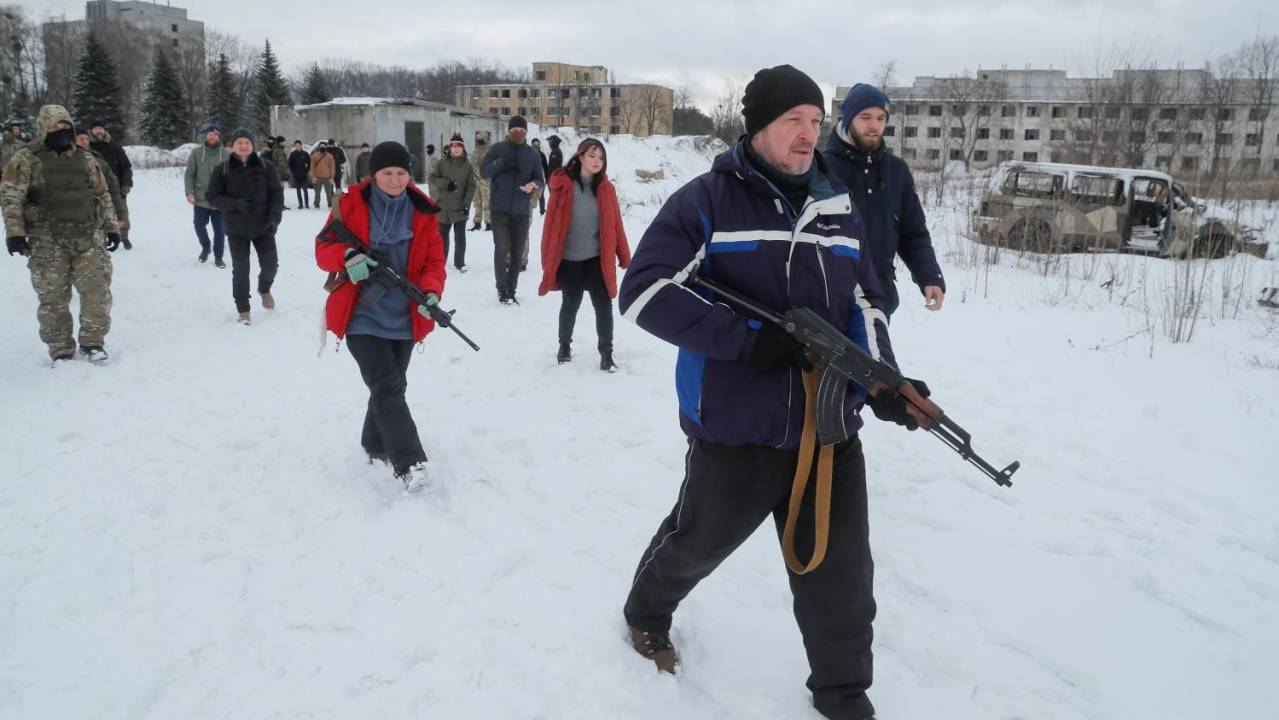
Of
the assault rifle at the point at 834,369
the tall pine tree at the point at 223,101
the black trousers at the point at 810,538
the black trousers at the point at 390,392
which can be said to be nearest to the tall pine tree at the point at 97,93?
the tall pine tree at the point at 223,101

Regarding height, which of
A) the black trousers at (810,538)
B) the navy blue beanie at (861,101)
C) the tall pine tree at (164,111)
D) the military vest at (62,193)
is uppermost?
the tall pine tree at (164,111)

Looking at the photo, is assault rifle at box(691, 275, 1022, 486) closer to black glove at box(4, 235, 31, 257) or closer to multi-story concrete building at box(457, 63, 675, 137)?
black glove at box(4, 235, 31, 257)

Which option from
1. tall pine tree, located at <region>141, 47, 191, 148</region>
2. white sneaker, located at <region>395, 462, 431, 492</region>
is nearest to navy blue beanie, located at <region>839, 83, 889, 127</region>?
white sneaker, located at <region>395, 462, 431, 492</region>

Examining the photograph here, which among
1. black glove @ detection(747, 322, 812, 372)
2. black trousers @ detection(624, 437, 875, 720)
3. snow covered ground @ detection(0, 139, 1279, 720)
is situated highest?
black glove @ detection(747, 322, 812, 372)

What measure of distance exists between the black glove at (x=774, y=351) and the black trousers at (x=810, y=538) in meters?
0.29

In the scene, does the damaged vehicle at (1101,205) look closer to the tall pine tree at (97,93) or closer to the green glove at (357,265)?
the green glove at (357,265)

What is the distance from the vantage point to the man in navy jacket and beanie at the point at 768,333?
7.06 feet

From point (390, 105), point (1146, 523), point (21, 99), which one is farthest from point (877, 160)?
point (21, 99)

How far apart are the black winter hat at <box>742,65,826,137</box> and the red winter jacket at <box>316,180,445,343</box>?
225cm

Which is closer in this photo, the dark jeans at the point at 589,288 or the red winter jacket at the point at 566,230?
the red winter jacket at the point at 566,230

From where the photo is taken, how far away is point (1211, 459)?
444 cm

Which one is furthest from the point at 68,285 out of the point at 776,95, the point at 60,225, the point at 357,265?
the point at 776,95

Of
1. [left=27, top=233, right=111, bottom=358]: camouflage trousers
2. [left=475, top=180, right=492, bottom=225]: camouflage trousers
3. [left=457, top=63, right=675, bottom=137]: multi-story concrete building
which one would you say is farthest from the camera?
[left=457, top=63, right=675, bottom=137]: multi-story concrete building

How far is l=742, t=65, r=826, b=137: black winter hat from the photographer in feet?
7.09
